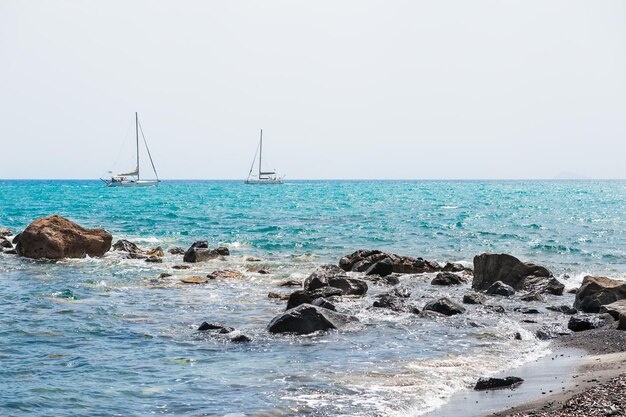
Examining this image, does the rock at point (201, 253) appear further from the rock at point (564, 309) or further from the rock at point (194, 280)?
the rock at point (564, 309)

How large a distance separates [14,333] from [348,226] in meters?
38.3

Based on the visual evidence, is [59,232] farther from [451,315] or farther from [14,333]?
[451,315]

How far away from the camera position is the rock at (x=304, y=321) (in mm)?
Answer: 16609

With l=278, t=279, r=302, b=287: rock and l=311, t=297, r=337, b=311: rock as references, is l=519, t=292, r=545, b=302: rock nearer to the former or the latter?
l=311, t=297, r=337, b=311: rock

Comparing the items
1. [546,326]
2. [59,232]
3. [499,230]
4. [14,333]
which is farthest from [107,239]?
[499,230]

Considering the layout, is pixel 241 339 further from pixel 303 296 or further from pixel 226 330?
pixel 303 296

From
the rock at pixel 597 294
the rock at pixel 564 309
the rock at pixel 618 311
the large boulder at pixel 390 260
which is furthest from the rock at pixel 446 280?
the rock at pixel 618 311

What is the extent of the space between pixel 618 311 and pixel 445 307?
15.4ft

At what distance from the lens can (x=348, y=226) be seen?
52875 millimetres

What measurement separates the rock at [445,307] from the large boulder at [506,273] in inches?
194

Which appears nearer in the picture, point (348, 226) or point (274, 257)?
point (274, 257)

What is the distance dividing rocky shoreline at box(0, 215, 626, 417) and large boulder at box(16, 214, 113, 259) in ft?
0.16

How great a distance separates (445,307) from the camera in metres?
19.6

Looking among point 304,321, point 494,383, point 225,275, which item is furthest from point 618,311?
point 225,275
